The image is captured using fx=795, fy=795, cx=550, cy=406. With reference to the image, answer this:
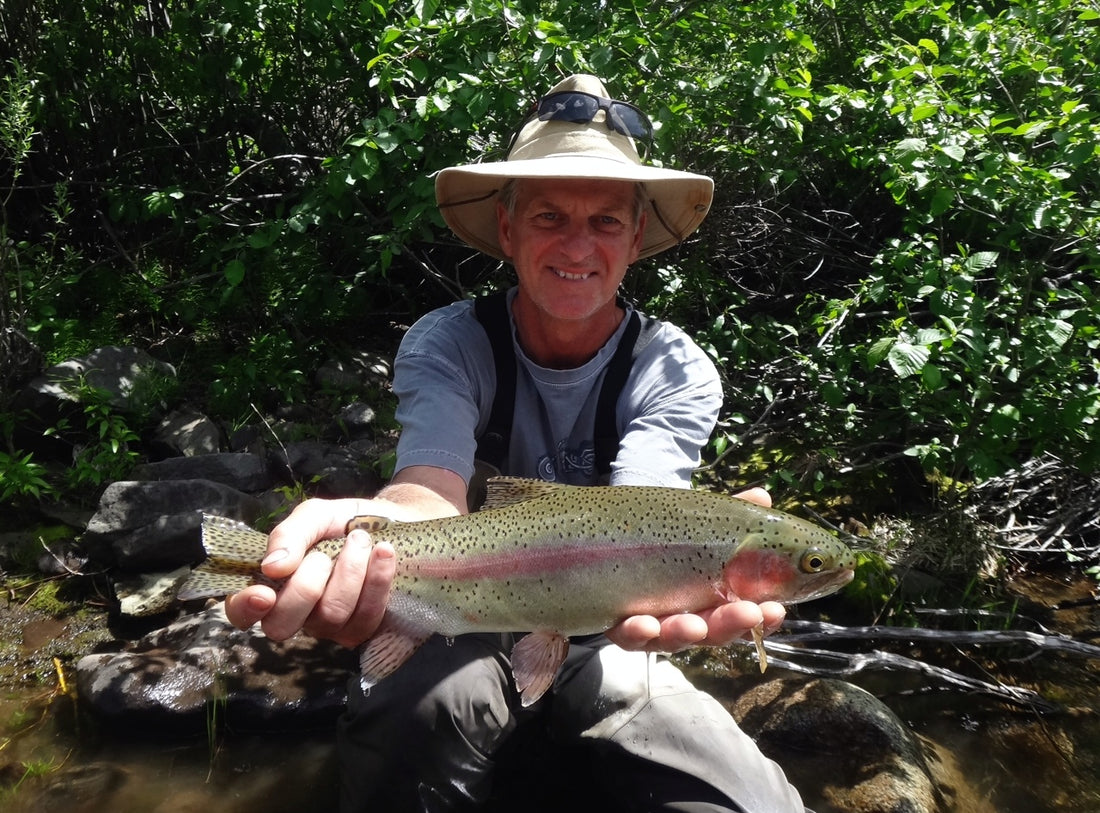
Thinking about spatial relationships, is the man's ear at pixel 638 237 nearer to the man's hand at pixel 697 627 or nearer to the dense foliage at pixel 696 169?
the dense foliage at pixel 696 169

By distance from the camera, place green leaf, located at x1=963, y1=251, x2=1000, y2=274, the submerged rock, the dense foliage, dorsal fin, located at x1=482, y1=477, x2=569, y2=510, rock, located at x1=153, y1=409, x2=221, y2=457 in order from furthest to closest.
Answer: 1. rock, located at x1=153, y1=409, x2=221, y2=457
2. the dense foliage
3. green leaf, located at x1=963, y1=251, x2=1000, y2=274
4. the submerged rock
5. dorsal fin, located at x1=482, y1=477, x2=569, y2=510

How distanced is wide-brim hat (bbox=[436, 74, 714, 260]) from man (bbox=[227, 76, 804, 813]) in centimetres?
1

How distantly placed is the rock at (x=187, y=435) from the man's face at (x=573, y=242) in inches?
145

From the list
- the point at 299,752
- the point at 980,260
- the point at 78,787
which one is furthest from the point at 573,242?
the point at 78,787

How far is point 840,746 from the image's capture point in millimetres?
3832

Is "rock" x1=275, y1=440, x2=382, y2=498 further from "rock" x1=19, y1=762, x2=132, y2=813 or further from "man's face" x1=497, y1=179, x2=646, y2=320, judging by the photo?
"man's face" x1=497, y1=179, x2=646, y2=320

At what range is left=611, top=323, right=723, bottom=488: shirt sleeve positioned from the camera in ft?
9.94

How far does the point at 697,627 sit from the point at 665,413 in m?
1.03

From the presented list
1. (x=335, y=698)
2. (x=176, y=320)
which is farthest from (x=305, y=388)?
(x=335, y=698)

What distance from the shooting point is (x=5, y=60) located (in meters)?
6.93

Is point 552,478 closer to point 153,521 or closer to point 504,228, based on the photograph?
point 504,228

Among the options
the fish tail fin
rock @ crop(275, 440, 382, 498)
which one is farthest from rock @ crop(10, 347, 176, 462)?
the fish tail fin

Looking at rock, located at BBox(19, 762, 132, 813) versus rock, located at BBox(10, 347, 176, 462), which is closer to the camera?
rock, located at BBox(19, 762, 132, 813)

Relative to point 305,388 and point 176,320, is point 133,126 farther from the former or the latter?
point 305,388
